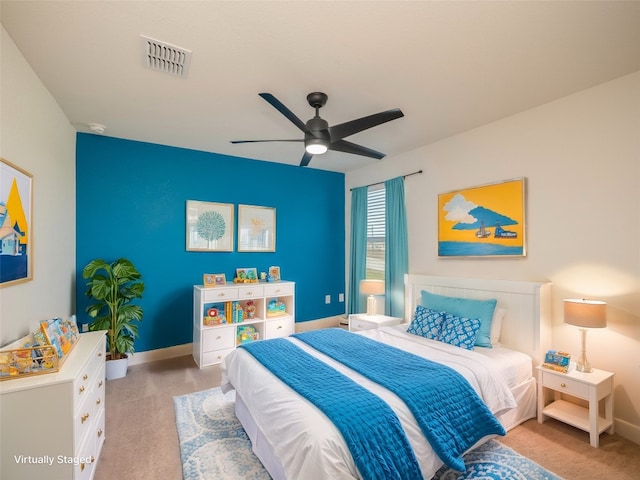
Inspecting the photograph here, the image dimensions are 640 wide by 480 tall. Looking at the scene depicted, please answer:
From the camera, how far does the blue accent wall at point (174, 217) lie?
141 inches

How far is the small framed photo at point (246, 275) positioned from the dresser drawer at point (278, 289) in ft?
1.00

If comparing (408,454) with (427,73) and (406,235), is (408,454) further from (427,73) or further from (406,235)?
(406,235)

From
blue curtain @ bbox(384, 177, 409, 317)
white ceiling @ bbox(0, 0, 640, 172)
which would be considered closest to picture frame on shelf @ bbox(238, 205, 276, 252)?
white ceiling @ bbox(0, 0, 640, 172)

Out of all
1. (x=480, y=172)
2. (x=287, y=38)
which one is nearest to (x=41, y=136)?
(x=287, y=38)

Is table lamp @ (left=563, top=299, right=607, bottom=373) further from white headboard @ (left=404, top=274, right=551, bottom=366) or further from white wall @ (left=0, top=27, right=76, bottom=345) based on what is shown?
white wall @ (left=0, top=27, right=76, bottom=345)

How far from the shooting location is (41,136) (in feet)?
7.95

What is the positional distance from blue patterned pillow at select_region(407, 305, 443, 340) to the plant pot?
3085 mm

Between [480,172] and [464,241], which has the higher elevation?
[480,172]

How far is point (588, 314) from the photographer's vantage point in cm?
228

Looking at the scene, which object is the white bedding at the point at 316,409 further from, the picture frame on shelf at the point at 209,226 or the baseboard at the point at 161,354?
the picture frame on shelf at the point at 209,226

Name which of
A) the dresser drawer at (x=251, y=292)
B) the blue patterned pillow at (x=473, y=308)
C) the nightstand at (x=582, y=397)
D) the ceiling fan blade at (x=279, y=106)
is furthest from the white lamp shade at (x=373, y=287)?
the ceiling fan blade at (x=279, y=106)

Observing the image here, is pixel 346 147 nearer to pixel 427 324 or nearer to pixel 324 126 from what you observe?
pixel 324 126

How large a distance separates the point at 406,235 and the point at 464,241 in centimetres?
83

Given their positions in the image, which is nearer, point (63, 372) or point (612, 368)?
point (63, 372)
